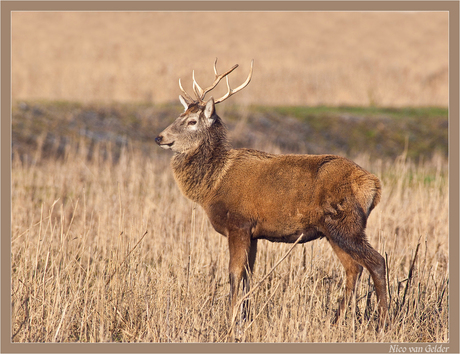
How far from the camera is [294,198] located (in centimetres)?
558

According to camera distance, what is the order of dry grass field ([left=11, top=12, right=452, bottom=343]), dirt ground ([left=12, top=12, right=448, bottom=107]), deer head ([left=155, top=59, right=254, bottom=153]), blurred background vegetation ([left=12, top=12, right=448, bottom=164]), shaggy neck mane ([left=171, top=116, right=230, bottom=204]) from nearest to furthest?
dry grass field ([left=11, top=12, right=452, bottom=343]) < shaggy neck mane ([left=171, top=116, right=230, bottom=204]) < deer head ([left=155, top=59, right=254, bottom=153]) < blurred background vegetation ([left=12, top=12, right=448, bottom=164]) < dirt ground ([left=12, top=12, right=448, bottom=107])

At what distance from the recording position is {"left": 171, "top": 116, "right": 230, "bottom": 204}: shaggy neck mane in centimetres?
617

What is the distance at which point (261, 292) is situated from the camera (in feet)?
20.9

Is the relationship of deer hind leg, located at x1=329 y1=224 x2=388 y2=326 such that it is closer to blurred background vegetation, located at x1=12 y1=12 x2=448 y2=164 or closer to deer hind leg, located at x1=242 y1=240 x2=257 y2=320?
deer hind leg, located at x1=242 y1=240 x2=257 y2=320

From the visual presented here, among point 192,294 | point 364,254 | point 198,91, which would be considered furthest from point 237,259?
point 198,91

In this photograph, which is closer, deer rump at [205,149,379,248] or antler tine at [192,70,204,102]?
deer rump at [205,149,379,248]

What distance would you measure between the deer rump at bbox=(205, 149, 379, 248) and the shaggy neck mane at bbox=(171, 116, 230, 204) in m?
0.18

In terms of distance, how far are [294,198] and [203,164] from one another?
4.11 ft

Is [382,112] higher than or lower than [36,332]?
higher

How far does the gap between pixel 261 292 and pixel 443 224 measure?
14.8 feet

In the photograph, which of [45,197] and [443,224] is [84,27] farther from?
[443,224]

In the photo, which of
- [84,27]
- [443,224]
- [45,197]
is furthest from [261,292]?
Answer: [84,27]

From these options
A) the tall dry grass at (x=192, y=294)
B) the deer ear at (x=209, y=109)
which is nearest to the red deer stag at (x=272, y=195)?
the deer ear at (x=209, y=109)

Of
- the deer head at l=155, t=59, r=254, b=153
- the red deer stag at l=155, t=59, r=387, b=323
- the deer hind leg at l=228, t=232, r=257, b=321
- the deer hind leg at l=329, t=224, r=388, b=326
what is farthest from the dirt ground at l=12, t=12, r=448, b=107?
the deer hind leg at l=329, t=224, r=388, b=326
